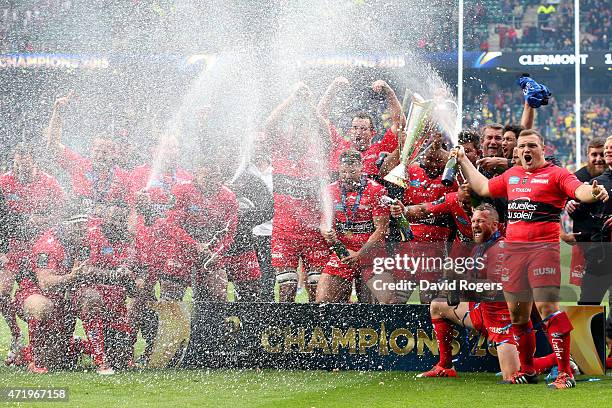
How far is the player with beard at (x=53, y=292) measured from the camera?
7984 mm

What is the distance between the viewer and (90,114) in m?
16.3

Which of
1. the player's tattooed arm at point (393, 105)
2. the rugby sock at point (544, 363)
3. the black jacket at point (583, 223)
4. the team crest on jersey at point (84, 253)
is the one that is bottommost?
the rugby sock at point (544, 363)

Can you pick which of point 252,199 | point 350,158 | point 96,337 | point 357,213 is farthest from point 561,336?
point 252,199

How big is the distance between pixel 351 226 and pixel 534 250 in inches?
74.2

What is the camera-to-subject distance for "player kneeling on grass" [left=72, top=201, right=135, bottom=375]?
7961mm

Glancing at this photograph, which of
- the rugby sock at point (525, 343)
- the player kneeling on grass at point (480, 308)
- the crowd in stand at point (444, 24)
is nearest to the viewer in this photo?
the rugby sock at point (525, 343)

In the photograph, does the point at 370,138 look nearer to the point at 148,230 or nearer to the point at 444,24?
the point at 148,230

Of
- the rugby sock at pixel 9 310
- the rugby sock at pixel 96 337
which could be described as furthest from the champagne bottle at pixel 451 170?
the rugby sock at pixel 9 310


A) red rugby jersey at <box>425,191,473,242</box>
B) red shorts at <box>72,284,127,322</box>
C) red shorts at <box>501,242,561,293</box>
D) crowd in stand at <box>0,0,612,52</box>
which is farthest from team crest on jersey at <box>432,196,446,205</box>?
crowd in stand at <box>0,0,612,52</box>

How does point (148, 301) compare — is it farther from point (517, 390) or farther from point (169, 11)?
point (169, 11)

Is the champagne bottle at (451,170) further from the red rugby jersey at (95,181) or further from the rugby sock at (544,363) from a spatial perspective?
the red rugby jersey at (95,181)

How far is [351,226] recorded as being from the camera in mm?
8617

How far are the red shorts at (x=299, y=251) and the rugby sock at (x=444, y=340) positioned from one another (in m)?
1.33

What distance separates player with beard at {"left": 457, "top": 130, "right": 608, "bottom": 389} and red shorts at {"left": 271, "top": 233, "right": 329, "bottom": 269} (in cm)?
189
